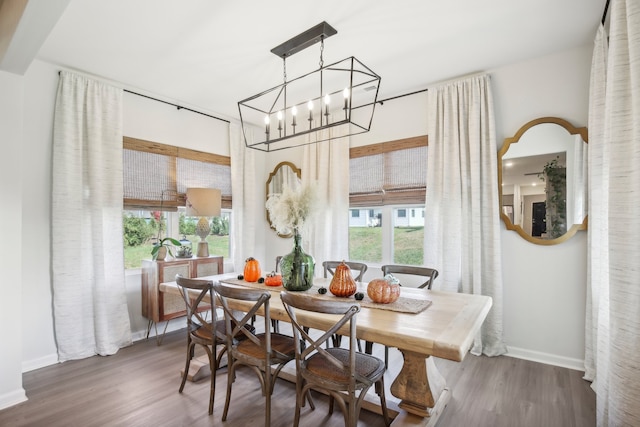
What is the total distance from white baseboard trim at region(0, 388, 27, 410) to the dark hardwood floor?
5 cm

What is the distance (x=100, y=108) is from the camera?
329 centimetres

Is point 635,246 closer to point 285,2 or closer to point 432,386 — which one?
point 432,386

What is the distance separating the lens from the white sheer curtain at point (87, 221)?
3029mm

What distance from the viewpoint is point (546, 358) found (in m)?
2.95

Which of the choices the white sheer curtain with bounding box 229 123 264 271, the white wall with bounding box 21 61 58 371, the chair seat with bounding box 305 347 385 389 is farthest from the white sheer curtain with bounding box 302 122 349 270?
the white wall with bounding box 21 61 58 371

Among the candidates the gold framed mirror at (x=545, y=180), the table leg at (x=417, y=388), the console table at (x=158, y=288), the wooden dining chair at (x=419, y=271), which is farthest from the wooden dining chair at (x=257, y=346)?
the gold framed mirror at (x=545, y=180)

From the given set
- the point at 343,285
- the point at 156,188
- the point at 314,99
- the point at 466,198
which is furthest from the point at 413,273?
the point at 156,188

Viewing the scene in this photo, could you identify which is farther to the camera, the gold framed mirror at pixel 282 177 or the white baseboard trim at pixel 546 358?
the gold framed mirror at pixel 282 177

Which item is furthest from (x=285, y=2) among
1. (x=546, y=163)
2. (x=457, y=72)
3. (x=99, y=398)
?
(x=99, y=398)

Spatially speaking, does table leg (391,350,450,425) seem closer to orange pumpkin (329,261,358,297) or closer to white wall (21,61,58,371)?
orange pumpkin (329,261,358,297)

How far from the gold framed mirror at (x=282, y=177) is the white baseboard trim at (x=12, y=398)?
3063 mm

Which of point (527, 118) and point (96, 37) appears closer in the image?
point (96, 37)

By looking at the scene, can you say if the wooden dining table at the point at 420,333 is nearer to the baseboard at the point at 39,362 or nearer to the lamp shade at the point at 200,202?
the lamp shade at the point at 200,202

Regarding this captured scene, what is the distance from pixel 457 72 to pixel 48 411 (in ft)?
14.4
